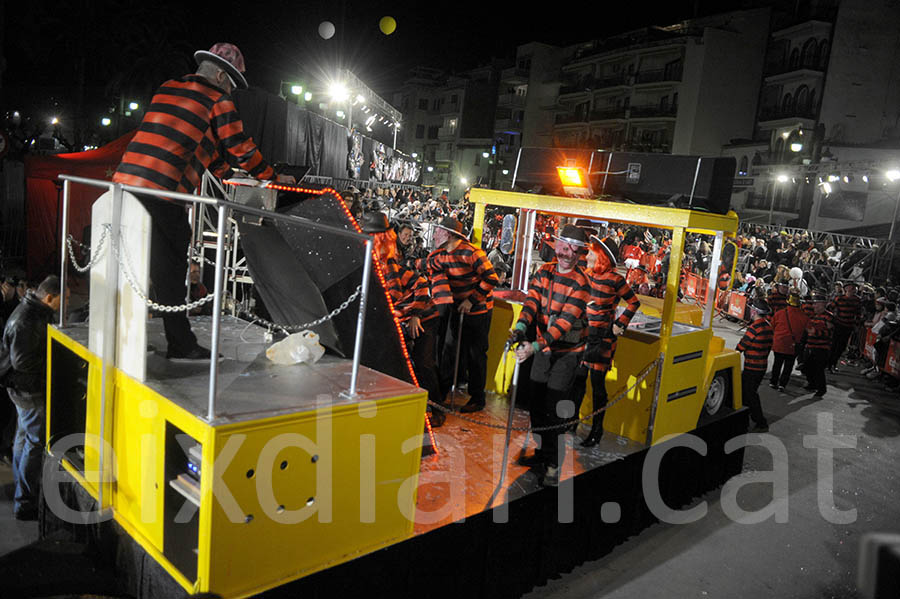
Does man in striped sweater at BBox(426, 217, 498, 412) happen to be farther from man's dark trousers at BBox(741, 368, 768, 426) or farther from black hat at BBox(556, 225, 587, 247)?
man's dark trousers at BBox(741, 368, 768, 426)

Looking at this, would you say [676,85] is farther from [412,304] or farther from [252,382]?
[252,382]

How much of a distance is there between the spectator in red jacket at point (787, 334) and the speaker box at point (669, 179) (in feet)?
19.9

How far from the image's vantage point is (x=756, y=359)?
9.25m

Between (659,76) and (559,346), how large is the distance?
4654 centimetres

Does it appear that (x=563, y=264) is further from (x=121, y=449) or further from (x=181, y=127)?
(x=121, y=449)

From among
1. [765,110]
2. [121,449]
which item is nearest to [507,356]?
[121,449]

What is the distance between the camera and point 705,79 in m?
42.4

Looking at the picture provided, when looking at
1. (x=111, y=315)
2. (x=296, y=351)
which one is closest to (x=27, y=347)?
(x=111, y=315)

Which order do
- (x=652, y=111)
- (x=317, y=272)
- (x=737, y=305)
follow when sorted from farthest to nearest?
(x=652, y=111), (x=737, y=305), (x=317, y=272)

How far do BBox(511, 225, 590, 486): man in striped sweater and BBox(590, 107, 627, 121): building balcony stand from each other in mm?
46605

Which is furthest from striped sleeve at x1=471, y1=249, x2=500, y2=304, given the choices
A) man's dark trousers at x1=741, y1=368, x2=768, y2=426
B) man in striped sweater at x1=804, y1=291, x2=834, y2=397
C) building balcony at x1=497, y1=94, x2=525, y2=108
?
building balcony at x1=497, y1=94, x2=525, y2=108

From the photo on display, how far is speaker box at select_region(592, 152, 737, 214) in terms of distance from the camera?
Result: 611cm

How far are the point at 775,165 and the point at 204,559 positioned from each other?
42.5 metres

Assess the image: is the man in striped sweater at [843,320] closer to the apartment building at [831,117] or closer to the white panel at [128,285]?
the white panel at [128,285]
